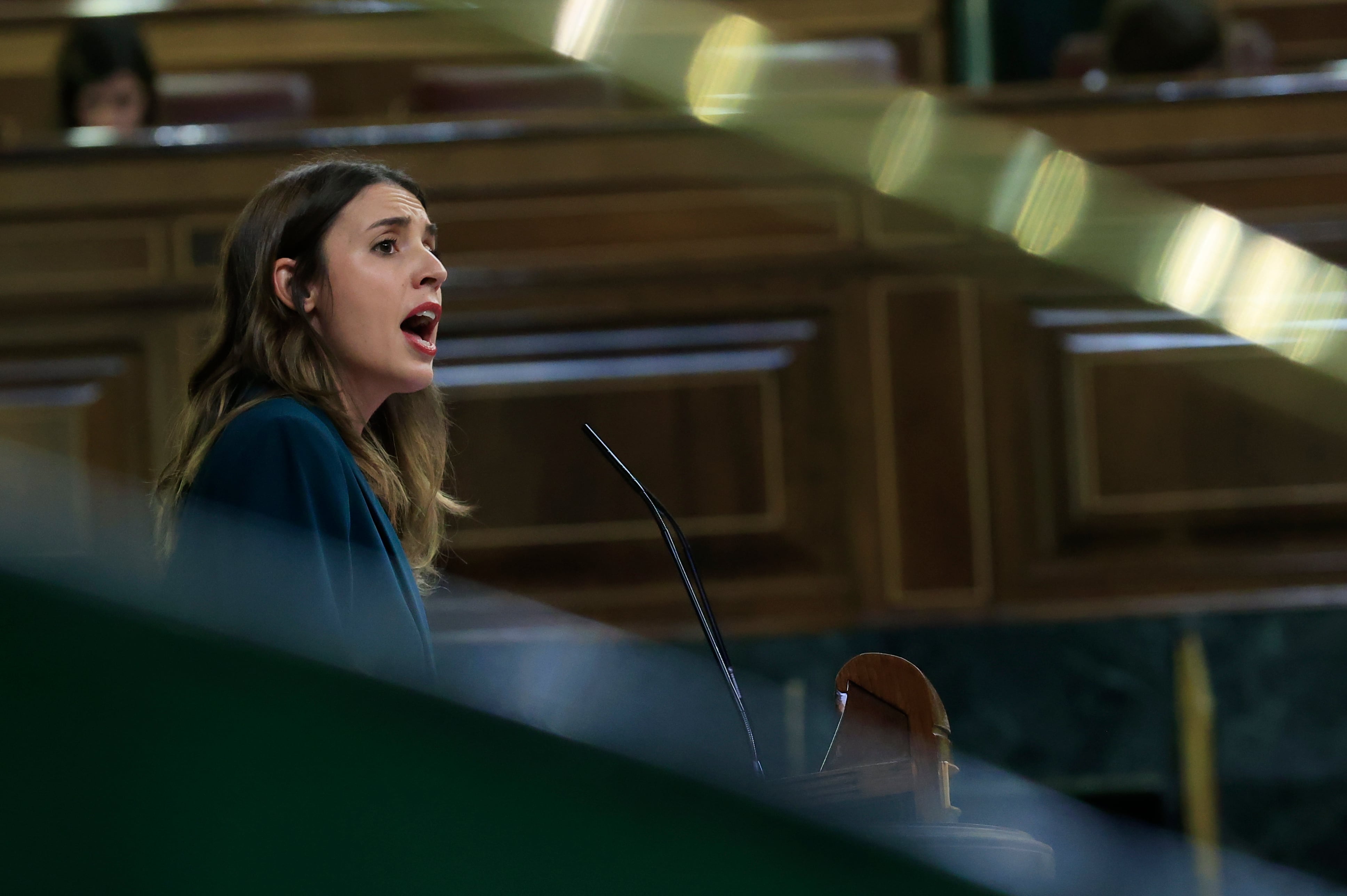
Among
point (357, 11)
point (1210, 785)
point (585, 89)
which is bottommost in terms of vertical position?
point (1210, 785)

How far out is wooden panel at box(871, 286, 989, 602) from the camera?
4.19ft

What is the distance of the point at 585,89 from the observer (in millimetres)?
1771

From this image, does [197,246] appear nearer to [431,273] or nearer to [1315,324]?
[431,273]

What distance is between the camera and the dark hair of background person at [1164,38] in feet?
4.95

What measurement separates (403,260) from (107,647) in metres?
0.43

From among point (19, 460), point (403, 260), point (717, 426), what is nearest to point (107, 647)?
point (19, 460)

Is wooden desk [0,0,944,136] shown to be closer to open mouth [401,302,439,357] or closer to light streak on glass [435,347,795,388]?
light streak on glass [435,347,795,388]

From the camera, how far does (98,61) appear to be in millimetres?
1507

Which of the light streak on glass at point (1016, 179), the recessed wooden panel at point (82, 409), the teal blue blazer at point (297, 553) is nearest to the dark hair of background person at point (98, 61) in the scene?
the recessed wooden panel at point (82, 409)

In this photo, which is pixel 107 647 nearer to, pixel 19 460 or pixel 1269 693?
pixel 19 460

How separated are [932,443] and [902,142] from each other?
259mm

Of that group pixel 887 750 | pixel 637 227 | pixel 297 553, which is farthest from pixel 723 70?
pixel 297 553

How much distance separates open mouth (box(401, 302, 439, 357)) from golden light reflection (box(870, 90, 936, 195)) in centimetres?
74

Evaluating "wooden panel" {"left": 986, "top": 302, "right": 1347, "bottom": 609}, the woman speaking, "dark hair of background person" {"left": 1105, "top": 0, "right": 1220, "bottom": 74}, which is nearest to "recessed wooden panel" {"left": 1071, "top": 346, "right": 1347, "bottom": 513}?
"wooden panel" {"left": 986, "top": 302, "right": 1347, "bottom": 609}
